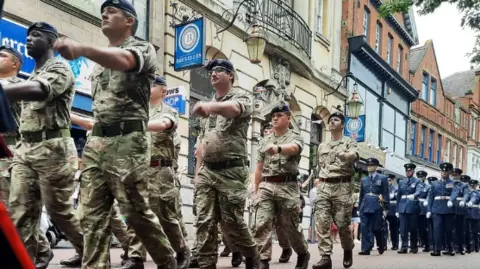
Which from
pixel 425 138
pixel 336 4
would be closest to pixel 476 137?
pixel 425 138

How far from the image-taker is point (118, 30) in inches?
Answer: 192

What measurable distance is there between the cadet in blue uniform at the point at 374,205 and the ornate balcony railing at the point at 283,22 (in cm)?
577

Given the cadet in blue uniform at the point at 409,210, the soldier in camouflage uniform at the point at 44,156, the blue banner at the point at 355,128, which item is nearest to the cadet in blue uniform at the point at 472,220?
the cadet in blue uniform at the point at 409,210

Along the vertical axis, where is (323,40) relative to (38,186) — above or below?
above

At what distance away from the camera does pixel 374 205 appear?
13.6 metres

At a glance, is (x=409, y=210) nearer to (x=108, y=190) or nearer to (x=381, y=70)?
(x=108, y=190)

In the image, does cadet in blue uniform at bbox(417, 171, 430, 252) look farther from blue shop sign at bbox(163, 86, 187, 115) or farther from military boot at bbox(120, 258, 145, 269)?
military boot at bbox(120, 258, 145, 269)

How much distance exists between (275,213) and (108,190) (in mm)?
3491

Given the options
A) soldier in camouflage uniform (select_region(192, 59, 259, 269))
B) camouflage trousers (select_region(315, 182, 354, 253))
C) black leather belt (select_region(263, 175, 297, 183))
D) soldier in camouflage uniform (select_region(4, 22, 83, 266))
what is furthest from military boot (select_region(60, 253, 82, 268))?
camouflage trousers (select_region(315, 182, 354, 253))

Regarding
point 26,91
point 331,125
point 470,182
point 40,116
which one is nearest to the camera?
point 26,91

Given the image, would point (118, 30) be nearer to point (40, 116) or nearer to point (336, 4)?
point (40, 116)

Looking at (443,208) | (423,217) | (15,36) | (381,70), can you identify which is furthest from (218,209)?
(381,70)

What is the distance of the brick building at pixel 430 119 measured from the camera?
39188 millimetres

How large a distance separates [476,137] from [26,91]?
58124mm
